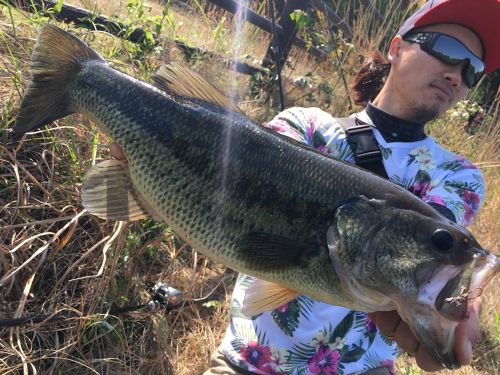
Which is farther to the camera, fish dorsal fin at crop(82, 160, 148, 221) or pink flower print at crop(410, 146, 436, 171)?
pink flower print at crop(410, 146, 436, 171)

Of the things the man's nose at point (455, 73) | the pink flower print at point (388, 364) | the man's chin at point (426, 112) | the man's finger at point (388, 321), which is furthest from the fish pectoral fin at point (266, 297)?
the man's nose at point (455, 73)

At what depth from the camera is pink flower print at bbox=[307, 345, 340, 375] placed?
6.26 ft

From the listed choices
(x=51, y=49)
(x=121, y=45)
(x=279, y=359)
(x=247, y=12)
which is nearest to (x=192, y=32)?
(x=247, y=12)

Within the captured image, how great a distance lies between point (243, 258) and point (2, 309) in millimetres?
1435

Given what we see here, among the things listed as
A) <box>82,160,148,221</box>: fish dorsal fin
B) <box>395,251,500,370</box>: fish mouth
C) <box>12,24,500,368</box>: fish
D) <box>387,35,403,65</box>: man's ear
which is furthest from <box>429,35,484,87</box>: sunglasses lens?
<box>82,160,148,221</box>: fish dorsal fin

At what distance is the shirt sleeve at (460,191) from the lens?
188 cm

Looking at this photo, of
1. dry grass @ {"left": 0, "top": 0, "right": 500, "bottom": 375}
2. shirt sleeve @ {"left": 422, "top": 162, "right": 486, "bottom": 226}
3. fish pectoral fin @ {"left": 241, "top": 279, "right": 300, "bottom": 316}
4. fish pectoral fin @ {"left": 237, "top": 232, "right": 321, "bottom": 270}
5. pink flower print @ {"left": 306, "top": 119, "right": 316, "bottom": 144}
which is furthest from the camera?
dry grass @ {"left": 0, "top": 0, "right": 500, "bottom": 375}

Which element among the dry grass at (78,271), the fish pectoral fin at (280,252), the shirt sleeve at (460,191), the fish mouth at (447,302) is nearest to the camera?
the fish mouth at (447,302)

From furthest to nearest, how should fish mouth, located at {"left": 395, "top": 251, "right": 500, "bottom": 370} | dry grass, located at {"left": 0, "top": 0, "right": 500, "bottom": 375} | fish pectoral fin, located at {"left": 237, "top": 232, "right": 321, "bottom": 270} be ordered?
dry grass, located at {"left": 0, "top": 0, "right": 500, "bottom": 375}
fish pectoral fin, located at {"left": 237, "top": 232, "right": 321, "bottom": 270}
fish mouth, located at {"left": 395, "top": 251, "right": 500, "bottom": 370}

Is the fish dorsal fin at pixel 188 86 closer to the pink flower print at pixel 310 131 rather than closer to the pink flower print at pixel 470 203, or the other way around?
the pink flower print at pixel 310 131

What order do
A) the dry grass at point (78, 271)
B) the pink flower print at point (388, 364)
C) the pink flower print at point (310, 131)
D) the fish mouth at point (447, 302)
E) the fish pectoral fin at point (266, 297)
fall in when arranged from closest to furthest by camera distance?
the fish mouth at point (447, 302)
the fish pectoral fin at point (266, 297)
the pink flower print at point (388, 364)
the pink flower print at point (310, 131)
the dry grass at point (78, 271)

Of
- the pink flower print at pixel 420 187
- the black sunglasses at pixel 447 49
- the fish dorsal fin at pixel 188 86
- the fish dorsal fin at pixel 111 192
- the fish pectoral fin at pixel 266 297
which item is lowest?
the fish pectoral fin at pixel 266 297

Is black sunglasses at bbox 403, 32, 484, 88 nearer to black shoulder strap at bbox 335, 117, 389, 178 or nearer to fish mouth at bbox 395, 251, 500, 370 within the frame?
black shoulder strap at bbox 335, 117, 389, 178

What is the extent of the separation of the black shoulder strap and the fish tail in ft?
3.90
